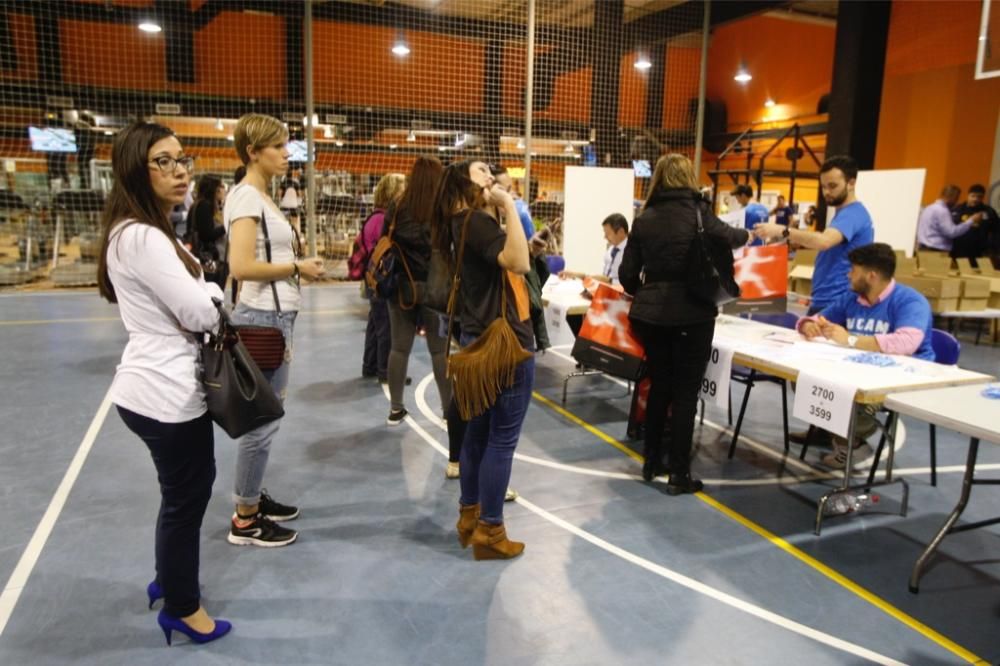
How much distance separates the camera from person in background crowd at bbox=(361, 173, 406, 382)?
4395 millimetres

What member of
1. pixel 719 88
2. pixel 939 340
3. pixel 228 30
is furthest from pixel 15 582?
pixel 719 88

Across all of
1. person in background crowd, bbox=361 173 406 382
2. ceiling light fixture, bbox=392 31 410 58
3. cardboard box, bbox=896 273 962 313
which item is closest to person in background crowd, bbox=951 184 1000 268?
cardboard box, bbox=896 273 962 313

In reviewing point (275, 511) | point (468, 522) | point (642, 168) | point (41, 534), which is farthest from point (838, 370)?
point (642, 168)

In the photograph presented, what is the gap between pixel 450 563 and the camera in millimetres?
2611

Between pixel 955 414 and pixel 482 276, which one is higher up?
pixel 482 276

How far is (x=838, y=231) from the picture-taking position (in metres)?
3.54

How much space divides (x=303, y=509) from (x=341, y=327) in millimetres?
4004

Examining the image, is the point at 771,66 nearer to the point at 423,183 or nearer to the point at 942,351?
the point at 942,351

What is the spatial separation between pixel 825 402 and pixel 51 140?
445 inches

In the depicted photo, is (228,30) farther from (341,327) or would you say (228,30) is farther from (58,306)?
(341,327)

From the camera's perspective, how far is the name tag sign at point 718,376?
326 cm

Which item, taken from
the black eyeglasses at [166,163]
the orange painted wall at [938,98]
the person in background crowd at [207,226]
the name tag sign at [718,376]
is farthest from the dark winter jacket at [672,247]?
the orange painted wall at [938,98]

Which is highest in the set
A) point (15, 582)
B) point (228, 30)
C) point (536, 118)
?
point (228, 30)

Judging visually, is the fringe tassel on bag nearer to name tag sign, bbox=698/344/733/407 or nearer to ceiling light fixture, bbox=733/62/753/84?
name tag sign, bbox=698/344/733/407
